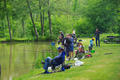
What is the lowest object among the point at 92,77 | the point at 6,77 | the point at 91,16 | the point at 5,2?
the point at 6,77

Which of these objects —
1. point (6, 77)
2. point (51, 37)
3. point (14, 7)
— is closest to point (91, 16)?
point (51, 37)

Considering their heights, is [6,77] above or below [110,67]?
below

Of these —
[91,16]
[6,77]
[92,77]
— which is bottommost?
[6,77]

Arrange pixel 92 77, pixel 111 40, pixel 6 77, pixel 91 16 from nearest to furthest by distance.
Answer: pixel 92 77 < pixel 6 77 < pixel 111 40 < pixel 91 16

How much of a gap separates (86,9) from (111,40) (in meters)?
23.2

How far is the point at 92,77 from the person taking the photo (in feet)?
30.8

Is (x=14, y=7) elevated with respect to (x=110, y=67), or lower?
elevated

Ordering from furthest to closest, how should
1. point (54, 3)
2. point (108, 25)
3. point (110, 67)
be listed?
point (54, 3) < point (108, 25) < point (110, 67)

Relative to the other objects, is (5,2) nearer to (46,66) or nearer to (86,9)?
(86,9)

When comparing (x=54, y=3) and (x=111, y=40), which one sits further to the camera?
(x=54, y=3)

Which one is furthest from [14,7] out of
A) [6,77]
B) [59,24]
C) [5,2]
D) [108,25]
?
[6,77]

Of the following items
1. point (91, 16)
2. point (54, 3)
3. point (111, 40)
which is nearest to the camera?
point (111, 40)

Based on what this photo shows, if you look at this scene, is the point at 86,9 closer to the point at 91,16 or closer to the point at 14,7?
the point at 91,16

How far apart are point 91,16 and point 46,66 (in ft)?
135
